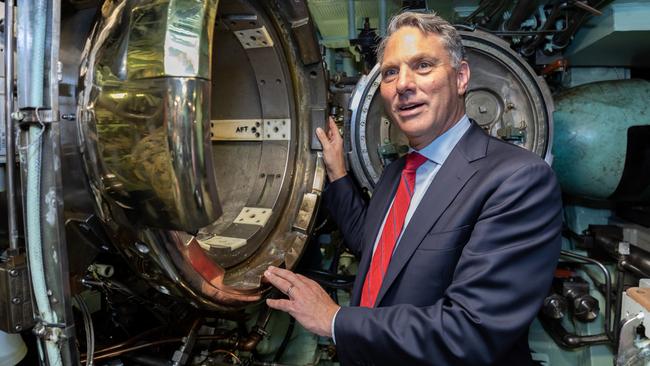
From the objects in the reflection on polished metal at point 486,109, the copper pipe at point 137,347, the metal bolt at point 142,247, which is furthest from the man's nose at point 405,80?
the copper pipe at point 137,347

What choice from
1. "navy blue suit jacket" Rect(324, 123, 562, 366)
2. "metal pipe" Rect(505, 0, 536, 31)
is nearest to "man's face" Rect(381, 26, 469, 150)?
"navy blue suit jacket" Rect(324, 123, 562, 366)

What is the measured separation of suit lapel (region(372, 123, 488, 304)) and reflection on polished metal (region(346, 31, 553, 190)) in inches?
22.1

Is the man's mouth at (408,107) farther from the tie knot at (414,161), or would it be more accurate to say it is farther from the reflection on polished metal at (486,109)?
the reflection on polished metal at (486,109)

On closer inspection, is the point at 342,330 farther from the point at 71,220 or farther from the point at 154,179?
the point at 71,220

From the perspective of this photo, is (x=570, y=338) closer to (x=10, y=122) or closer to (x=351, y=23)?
(x=351, y=23)

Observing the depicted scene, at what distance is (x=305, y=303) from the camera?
48.0 inches

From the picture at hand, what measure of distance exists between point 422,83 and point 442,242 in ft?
1.51

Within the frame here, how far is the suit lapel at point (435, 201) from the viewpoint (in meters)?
1.11

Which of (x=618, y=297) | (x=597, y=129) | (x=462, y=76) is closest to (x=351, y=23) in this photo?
(x=462, y=76)

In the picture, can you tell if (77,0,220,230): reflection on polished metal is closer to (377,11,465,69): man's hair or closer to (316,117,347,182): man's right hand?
(377,11,465,69): man's hair

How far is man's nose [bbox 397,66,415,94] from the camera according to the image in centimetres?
121

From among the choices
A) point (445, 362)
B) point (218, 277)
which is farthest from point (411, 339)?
point (218, 277)

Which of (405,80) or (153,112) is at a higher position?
(405,80)

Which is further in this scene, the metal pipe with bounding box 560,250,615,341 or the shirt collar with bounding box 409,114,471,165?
the metal pipe with bounding box 560,250,615,341
